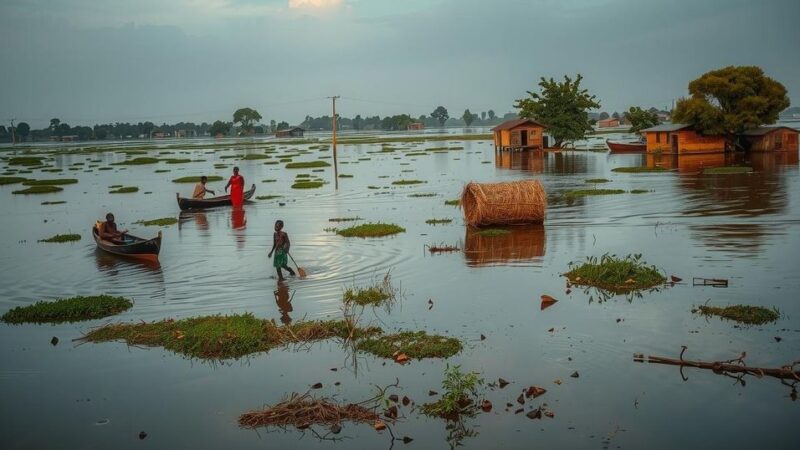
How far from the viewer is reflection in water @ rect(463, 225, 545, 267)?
17.6 meters

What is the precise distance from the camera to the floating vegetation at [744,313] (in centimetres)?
1155

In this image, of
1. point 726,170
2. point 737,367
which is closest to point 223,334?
point 737,367

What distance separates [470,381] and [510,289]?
561 centimetres

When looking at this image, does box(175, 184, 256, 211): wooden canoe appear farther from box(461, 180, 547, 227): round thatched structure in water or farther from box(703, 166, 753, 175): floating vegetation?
box(703, 166, 753, 175): floating vegetation

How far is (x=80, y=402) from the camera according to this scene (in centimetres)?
993

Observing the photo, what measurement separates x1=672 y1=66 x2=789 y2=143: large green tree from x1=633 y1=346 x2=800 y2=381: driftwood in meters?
44.7

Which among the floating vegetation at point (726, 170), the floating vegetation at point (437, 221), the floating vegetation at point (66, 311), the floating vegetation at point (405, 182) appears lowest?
the floating vegetation at point (66, 311)

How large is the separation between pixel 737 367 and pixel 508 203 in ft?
40.4

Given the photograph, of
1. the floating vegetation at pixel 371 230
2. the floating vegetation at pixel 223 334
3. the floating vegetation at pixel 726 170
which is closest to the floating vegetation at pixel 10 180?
the floating vegetation at pixel 371 230

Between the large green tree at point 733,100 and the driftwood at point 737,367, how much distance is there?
1762 inches

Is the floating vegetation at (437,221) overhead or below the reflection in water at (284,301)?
overhead

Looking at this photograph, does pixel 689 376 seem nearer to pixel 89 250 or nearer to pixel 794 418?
pixel 794 418

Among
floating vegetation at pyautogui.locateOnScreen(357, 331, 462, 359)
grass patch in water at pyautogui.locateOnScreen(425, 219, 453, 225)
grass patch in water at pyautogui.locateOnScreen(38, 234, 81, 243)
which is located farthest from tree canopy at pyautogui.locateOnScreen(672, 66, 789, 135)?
floating vegetation at pyautogui.locateOnScreen(357, 331, 462, 359)

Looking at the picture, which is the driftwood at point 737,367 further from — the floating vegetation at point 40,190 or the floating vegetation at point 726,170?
the floating vegetation at point 40,190
